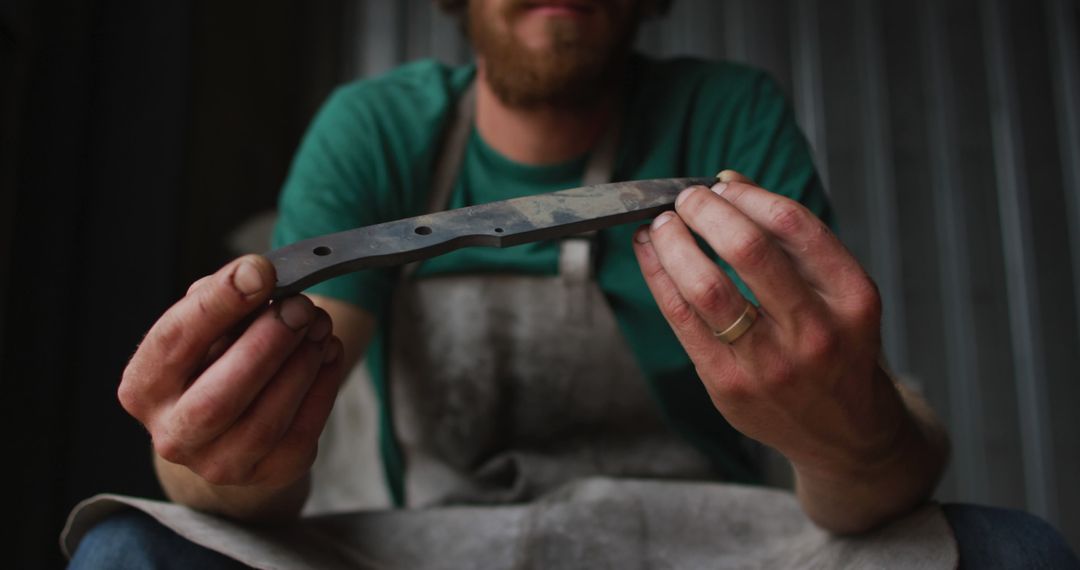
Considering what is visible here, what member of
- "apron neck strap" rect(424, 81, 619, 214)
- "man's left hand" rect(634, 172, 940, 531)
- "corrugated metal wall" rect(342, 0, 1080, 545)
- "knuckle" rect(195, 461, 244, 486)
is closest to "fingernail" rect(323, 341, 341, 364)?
"knuckle" rect(195, 461, 244, 486)

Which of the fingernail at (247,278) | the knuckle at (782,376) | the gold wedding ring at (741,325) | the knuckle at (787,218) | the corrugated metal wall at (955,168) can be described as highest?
the knuckle at (787,218)

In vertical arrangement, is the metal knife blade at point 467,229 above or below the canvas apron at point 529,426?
above

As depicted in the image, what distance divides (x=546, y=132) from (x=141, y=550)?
70 cm

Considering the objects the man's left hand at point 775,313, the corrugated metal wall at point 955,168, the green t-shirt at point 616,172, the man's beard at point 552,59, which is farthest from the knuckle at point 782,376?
the corrugated metal wall at point 955,168

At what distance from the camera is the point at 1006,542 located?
777mm

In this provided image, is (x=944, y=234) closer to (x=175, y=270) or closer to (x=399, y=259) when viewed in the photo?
(x=175, y=270)

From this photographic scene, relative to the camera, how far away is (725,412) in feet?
2.43

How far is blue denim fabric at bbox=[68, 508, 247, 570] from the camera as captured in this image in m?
0.77

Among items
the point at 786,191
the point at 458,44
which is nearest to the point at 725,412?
the point at 786,191

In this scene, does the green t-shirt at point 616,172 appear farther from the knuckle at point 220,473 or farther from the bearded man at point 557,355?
the knuckle at point 220,473

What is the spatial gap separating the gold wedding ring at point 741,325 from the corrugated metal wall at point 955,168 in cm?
179

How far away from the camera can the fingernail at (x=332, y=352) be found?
74cm

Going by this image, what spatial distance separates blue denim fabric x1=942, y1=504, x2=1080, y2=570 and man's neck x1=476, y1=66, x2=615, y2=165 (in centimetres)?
64

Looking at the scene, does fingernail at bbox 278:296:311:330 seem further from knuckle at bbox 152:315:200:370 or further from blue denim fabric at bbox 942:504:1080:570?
blue denim fabric at bbox 942:504:1080:570
